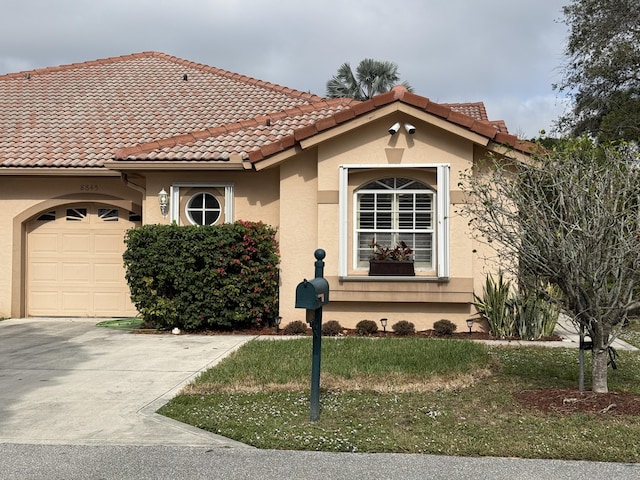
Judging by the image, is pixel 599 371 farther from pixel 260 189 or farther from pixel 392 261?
pixel 260 189

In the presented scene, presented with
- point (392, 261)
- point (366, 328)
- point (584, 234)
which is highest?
point (584, 234)

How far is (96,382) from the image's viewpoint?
7.95 meters

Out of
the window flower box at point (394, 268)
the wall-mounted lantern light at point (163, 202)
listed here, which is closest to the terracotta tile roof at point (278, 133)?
the wall-mounted lantern light at point (163, 202)

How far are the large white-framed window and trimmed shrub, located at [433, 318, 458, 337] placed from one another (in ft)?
3.24

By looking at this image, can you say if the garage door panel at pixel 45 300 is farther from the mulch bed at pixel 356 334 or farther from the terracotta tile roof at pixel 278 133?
the terracotta tile roof at pixel 278 133

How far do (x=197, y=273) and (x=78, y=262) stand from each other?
389 centimetres

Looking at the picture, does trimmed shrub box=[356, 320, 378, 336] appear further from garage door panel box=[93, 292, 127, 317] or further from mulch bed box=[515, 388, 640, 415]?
garage door panel box=[93, 292, 127, 317]

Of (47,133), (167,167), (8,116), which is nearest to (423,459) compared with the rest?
(167,167)

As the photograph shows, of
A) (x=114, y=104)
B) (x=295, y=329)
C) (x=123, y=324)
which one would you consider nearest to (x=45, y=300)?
(x=123, y=324)

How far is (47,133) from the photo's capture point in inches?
591

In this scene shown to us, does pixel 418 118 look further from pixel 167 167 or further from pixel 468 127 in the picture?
pixel 167 167

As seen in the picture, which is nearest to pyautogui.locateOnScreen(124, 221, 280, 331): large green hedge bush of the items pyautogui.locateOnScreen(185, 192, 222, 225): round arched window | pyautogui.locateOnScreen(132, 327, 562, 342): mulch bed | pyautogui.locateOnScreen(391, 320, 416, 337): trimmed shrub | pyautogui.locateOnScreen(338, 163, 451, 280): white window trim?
pyautogui.locateOnScreen(132, 327, 562, 342): mulch bed

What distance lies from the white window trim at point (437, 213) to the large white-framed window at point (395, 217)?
26cm

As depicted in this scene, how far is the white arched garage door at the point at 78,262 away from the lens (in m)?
14.2
